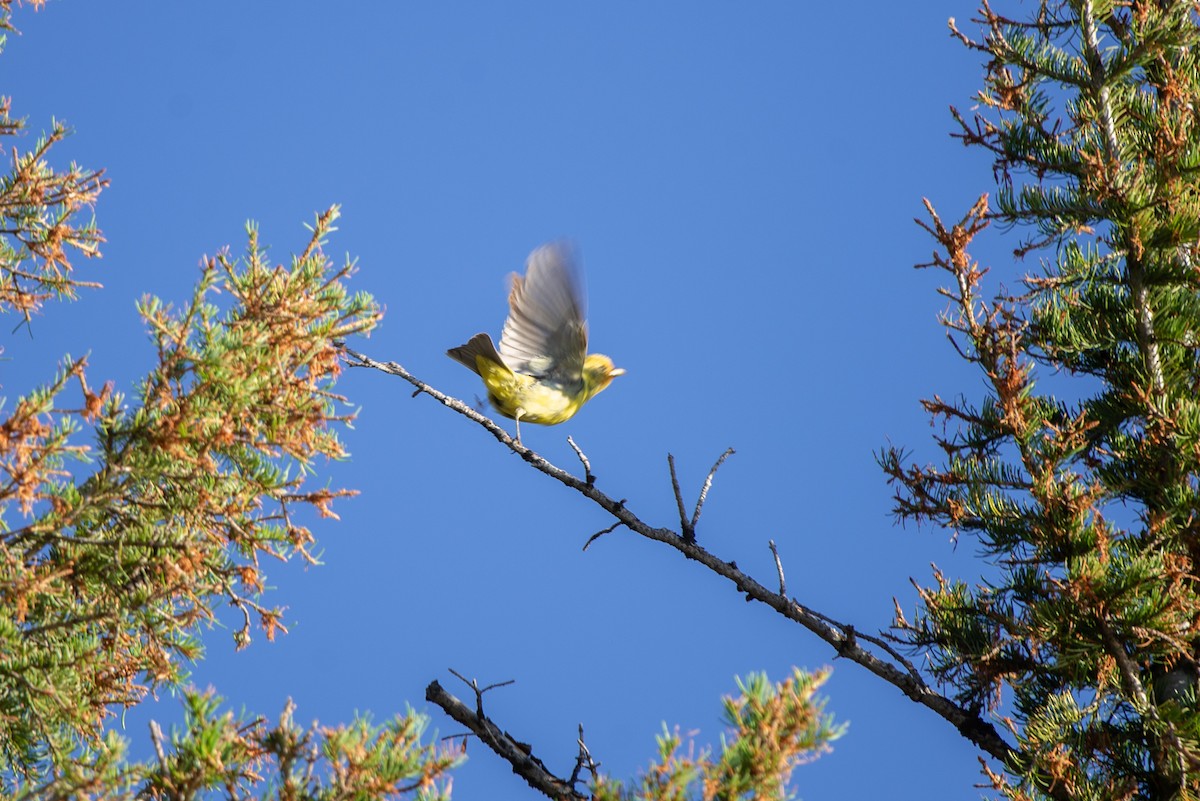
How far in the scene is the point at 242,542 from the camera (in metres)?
4.41

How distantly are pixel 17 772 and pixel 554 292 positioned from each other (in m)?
3.87

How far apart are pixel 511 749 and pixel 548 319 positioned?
2916 mm

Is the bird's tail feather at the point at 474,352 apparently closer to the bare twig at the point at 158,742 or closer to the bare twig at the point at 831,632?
the bare twig at the point at 831,632

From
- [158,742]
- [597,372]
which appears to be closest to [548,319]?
[597,372]

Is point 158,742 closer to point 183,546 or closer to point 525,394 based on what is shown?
point 183,546

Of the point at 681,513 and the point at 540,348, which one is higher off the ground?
the point at 540,348

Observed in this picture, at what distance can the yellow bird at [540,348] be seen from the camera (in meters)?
6.94

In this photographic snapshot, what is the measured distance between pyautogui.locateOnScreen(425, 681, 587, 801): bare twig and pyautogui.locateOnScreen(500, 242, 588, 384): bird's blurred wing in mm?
2516

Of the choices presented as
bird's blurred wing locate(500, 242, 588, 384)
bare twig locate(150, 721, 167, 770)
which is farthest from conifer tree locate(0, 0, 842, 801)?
bird's blurred wing locate(500, 242, 588, 384)

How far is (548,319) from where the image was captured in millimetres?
7270

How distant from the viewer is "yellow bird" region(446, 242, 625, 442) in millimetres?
6941

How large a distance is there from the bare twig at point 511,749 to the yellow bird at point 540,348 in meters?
2.00

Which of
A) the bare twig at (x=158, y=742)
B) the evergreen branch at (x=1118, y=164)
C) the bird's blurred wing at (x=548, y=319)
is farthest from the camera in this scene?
the bird's blurred wing at (x=548, y=319)

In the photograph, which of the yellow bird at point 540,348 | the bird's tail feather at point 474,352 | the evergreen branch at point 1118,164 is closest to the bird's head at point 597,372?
the yellow bird at point 540,348
